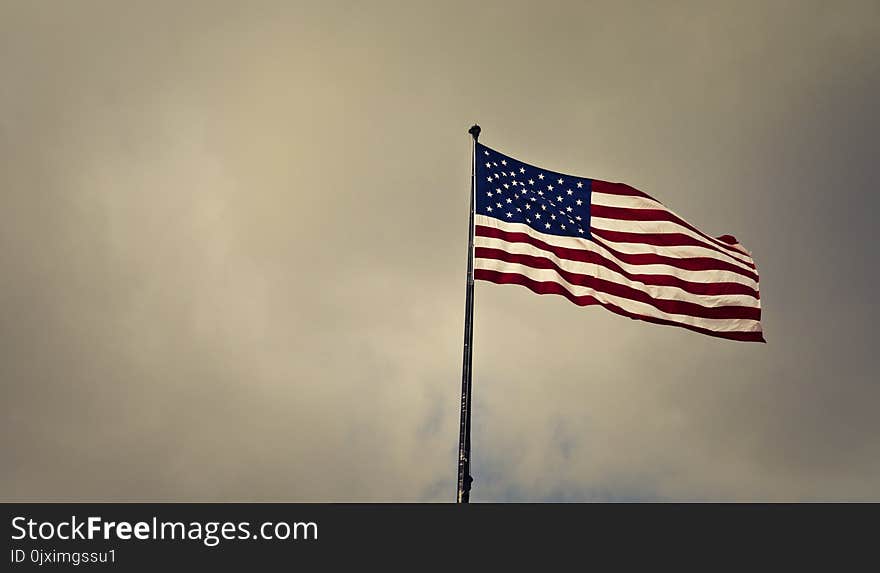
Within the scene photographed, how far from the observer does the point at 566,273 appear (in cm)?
2706

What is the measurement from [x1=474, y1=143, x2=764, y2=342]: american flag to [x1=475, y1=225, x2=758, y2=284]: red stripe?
37mm

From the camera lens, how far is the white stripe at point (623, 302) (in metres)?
25.6

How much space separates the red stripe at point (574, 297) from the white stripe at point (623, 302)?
0.11m

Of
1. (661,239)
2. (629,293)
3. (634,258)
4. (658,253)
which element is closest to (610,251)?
(634,258)

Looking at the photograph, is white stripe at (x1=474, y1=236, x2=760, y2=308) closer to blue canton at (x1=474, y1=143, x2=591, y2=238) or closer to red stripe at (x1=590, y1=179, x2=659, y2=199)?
blue canton at (x1=474, y1=143, x2=591, y2=238)

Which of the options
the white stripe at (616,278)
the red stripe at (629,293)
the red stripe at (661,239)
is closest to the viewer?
the red stripe at (629,293)

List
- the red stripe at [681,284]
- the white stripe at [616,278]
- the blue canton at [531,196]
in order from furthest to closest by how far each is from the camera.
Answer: the red stripe at [681,284], the blue canton at [531,196], the white stripe at [616,278]

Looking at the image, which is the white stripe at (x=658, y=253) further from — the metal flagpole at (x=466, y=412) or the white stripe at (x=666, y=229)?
the metal flagpole at (x=466, y=412)

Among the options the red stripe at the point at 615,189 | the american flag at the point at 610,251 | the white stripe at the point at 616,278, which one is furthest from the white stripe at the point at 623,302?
the red stripe at the point at 615,189

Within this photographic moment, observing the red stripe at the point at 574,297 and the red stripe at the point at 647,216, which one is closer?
the red stripe at the point at 574,297

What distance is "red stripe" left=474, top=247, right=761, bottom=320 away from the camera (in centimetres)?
2597

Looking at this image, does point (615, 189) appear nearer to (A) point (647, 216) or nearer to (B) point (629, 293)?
(A) point (647, 216)
